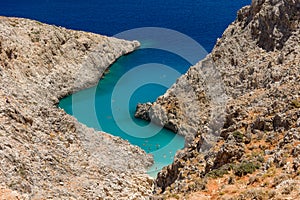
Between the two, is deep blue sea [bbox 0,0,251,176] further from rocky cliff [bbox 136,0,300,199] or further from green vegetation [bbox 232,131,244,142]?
green vegetation [bbox 232,131,244,142]

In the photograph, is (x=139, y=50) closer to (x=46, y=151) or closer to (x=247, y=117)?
(x=46, y=151)

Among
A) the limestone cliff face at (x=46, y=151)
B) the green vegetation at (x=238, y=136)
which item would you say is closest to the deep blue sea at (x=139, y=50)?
the limestone cliff face at (x=46, y=151)

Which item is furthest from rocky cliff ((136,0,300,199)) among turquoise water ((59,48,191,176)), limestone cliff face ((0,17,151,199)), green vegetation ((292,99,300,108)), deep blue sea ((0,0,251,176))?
deep blue sea ((0,0,251,176))

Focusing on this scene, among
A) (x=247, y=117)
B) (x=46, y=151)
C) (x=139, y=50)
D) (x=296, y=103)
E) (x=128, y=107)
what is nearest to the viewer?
(x=296, y=103)

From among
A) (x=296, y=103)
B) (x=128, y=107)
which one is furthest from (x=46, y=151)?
(x=128, y=107)

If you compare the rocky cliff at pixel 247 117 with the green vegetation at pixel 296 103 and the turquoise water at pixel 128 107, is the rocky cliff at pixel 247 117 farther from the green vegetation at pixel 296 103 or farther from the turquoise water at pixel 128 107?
the turquoise water at pixel 128 107
